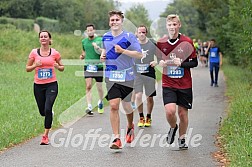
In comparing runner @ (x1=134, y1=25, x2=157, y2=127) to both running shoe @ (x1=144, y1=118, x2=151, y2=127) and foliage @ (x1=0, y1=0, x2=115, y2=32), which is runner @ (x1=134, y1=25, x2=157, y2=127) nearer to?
running shoe @ (x1=144, y1=118, x2=151, y2=127)

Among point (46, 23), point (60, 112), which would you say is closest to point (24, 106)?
point (60, 112)

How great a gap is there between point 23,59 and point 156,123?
2452 centimetres

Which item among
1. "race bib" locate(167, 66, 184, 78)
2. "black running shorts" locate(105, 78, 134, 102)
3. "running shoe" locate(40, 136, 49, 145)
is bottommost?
"running shoe" locate(40, 136, 49, 145)

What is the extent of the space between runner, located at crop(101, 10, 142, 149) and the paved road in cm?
59

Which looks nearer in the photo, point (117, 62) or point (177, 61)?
point (177, 61)

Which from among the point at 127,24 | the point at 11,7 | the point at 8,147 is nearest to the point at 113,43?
the point at 127,24

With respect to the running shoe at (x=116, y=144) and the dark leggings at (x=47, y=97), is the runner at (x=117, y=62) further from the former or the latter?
the dark leggings at (x=47, y=97)

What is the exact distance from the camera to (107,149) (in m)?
9.15

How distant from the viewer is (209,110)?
15.1m

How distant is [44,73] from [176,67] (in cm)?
237

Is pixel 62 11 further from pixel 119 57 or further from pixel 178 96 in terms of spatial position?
pixel 178 96

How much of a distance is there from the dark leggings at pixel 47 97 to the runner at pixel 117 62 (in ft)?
4.12

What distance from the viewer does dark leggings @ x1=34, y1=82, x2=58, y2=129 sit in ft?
32.2

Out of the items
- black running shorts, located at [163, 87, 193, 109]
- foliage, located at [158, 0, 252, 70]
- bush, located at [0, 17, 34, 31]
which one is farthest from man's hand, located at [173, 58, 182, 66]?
bush, located at [0, 17, 34, 31]
